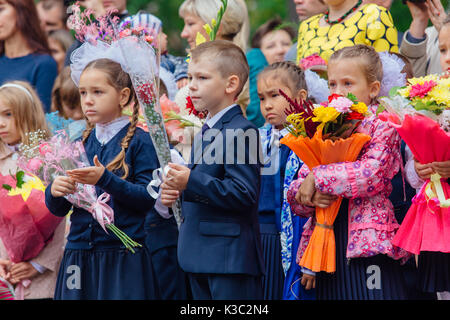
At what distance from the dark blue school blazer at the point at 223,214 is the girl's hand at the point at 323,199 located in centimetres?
42

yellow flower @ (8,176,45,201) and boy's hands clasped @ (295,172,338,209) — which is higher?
yellow flower @ (8,176,45,201)

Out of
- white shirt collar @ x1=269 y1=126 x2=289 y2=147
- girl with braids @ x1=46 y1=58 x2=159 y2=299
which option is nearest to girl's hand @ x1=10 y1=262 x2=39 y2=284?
girl with braids @ x1=46 y1=58 x2=159 y2=299

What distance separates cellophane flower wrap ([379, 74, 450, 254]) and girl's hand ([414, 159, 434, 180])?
27mm

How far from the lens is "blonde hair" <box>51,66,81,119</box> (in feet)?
22.0

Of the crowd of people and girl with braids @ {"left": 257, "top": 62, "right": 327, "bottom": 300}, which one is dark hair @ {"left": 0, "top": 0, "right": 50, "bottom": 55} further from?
girl with braids @ {"left": 257, "top": 62, "right": 327, "bottom": 300}

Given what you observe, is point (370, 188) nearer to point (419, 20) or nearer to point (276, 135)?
point (276, 135)

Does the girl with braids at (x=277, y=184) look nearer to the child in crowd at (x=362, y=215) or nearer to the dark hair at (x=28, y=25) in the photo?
the child in crowd at (x=362, y=215)

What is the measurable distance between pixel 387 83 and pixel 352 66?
312 mm

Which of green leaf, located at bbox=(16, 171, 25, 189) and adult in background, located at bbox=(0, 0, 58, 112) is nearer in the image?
green leaf, located at bbox=(16, 171, 25, 189)

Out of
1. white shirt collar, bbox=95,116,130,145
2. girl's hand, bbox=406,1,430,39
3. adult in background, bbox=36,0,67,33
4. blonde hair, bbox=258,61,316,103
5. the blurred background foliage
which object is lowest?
white shirt collar, bbox=95,116,130,145

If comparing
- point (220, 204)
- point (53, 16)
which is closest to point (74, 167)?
point (220, 204)

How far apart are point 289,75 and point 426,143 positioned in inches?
59.9

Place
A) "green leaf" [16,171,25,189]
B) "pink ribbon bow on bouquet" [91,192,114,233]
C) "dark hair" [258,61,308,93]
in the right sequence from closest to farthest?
"pink ribbon bow on bouquet" [91,192,114,233], "green leaf" [16,171,25,189], "dark hair" [258,61,308,93]
